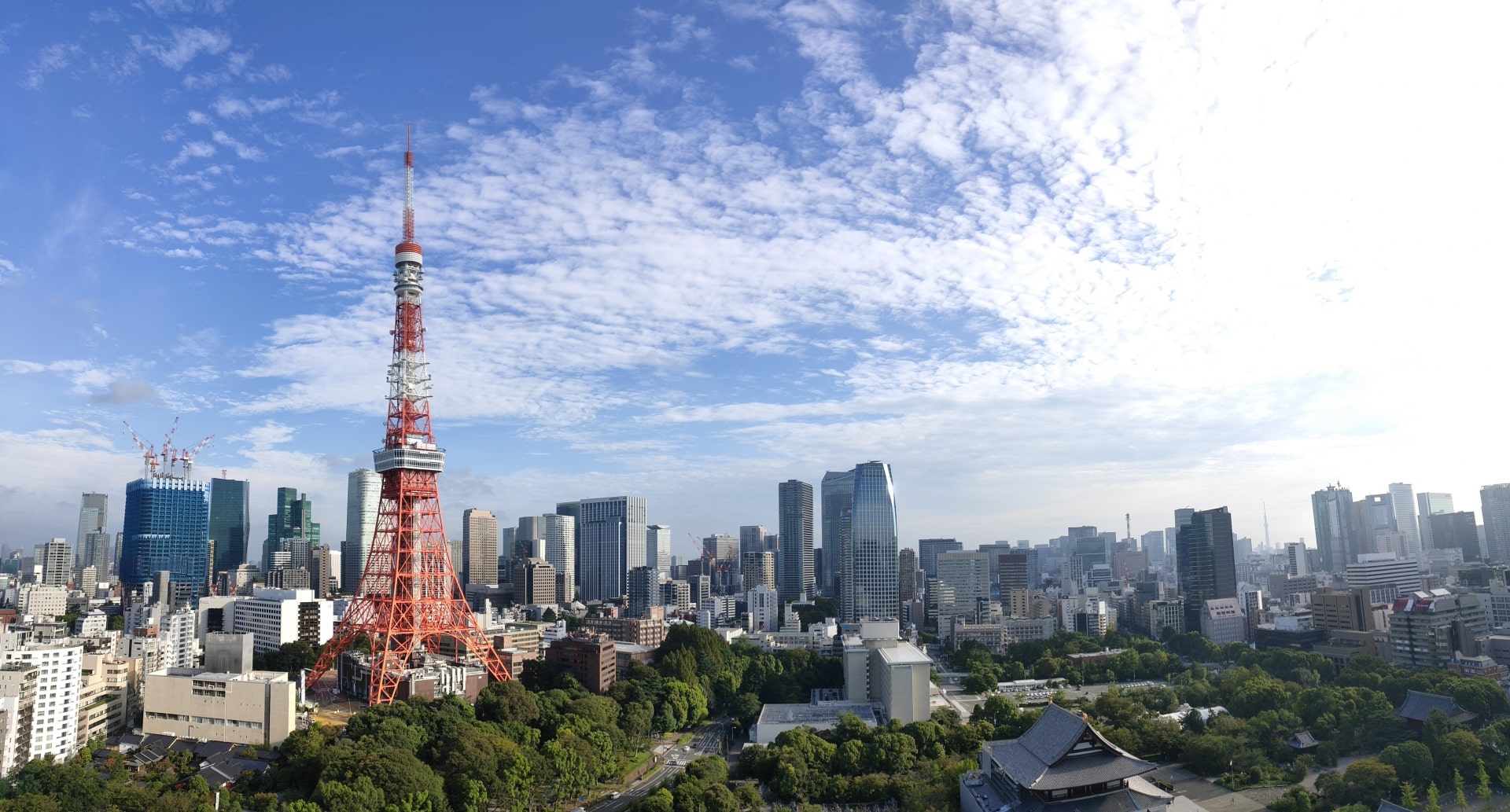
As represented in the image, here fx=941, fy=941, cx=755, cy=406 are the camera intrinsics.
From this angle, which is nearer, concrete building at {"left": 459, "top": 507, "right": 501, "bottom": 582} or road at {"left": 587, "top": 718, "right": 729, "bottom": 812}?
road at {"left": 587, "top": 718, "right": 729, "bottom": 812}

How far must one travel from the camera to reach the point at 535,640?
40688mm

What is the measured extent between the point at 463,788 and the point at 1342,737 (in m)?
19.7

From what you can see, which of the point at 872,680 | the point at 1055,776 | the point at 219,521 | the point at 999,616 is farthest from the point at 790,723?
the point at 219,521

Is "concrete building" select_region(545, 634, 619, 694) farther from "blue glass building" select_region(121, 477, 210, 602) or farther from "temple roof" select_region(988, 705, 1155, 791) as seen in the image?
"blue glass building" select_region(121, 477, 210, 602)

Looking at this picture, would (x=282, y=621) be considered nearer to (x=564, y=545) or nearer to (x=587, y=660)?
(x=587, y=660)

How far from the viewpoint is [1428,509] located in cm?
5547

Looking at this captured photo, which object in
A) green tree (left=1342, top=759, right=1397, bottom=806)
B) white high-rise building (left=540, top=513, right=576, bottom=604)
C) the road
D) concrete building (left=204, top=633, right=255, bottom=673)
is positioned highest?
white high-rise building (left=540, top=513, right=576, bottom=604)

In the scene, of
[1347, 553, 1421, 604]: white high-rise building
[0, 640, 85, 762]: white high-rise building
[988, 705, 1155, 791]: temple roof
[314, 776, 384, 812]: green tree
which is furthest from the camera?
[1347, 553, 1421, 604]: white high-rise building

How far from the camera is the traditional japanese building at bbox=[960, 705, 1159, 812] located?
1412 centimetres

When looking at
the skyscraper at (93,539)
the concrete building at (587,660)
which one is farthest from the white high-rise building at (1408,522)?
the skyscraper at (93,539)

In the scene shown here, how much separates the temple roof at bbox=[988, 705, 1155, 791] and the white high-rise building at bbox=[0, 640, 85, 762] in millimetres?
19247

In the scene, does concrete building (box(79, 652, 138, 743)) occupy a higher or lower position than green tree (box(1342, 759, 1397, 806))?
higher

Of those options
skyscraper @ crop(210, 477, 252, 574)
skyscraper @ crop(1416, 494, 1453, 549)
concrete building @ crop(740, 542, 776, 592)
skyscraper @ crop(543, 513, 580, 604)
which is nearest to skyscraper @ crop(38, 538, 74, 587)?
skyscraper @ crop(210, 477, 252, 574)

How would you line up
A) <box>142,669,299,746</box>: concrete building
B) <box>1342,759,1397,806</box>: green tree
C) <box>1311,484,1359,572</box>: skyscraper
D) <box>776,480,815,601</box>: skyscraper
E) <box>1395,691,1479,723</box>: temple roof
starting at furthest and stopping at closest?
<box>776,480,815,601</box>: skyscraper
<box>1311,484,1359,572</box>: skyscraper
<box>1395,691,1479,723</box>: temple roof
<box>142,669,299,746</box>: concrete building
<box>1342,759,1397,806</box>: green tree
